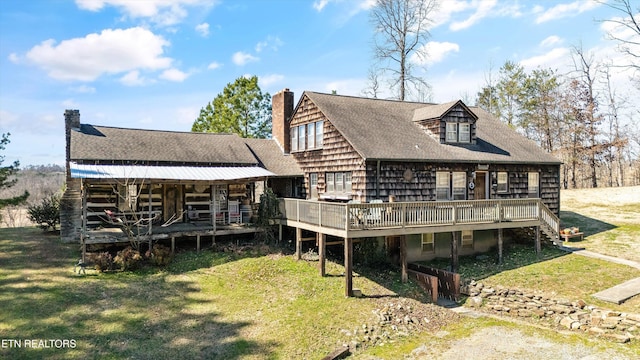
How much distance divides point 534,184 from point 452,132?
5.65 metres

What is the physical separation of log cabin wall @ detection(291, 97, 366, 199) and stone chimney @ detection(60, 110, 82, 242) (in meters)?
11.3

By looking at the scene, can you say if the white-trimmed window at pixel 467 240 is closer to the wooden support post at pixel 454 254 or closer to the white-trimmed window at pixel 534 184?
the wooden support post at pixel 454 254

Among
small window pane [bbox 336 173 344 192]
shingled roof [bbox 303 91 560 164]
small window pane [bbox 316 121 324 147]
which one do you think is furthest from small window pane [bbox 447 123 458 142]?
small window pane [bbox 316 121 324 147]

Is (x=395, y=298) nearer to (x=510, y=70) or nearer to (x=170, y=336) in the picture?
(x=170, y=336)

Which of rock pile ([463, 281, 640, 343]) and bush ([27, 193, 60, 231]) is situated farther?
bush ([27, 193, 60, 231])

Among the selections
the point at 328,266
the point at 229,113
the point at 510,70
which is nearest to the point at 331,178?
the point at 328,266

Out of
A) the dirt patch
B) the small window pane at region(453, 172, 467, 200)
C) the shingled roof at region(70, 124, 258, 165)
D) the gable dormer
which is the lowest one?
the dirt patch

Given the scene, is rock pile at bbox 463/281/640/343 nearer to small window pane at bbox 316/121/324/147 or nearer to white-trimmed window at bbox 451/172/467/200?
white-trimmed window at bbox 451/172/467/200

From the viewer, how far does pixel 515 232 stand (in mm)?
21484

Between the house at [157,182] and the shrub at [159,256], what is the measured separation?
2.16 ft

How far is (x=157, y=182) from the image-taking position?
17.6 meters

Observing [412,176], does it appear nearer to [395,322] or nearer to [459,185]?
[459,185]

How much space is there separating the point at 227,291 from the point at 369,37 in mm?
27782

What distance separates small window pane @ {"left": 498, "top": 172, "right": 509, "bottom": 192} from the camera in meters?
21.4
